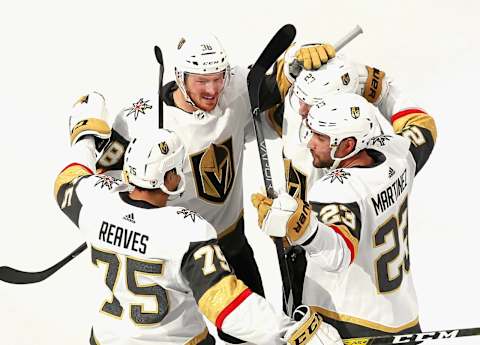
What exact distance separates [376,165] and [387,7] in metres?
3.87

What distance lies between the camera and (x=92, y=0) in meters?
8.00

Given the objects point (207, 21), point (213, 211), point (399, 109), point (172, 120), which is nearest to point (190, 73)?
point (172, 120)

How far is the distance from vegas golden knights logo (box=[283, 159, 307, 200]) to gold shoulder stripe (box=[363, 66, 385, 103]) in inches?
19.3

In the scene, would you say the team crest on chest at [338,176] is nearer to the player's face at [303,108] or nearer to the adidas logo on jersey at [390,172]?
the adidas logo on jersey at [390,172]

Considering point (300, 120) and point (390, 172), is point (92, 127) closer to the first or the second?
point (300, 120)

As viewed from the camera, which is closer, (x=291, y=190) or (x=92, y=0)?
(x=291, y=190)

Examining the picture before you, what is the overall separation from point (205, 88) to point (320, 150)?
0.67 meters

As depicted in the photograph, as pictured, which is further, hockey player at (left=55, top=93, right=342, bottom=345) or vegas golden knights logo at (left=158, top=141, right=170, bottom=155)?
vegas golden knights logo at (left=158, top=141, right=170, bottom=155)

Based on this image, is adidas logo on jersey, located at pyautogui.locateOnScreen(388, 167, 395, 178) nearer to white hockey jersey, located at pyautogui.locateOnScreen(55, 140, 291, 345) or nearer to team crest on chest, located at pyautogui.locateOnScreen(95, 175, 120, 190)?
white hockey jersey, located at pyautogui.locateOnScreen(55, 140, 291, 345)

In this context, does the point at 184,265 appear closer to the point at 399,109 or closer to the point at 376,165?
the point at 376,165

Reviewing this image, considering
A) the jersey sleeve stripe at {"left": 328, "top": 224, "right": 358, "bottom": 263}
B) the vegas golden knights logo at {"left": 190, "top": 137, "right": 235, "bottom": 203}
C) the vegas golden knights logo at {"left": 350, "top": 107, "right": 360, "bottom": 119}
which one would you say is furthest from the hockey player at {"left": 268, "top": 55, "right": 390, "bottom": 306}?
the jersey sleeve stripe at {"left": 328, "top": 224, "right": 358, "bottom": 263}

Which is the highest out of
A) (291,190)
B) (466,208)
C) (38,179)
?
(291,190)

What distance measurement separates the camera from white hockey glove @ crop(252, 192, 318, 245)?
3.85 m

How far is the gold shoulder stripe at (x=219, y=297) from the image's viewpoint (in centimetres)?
378
